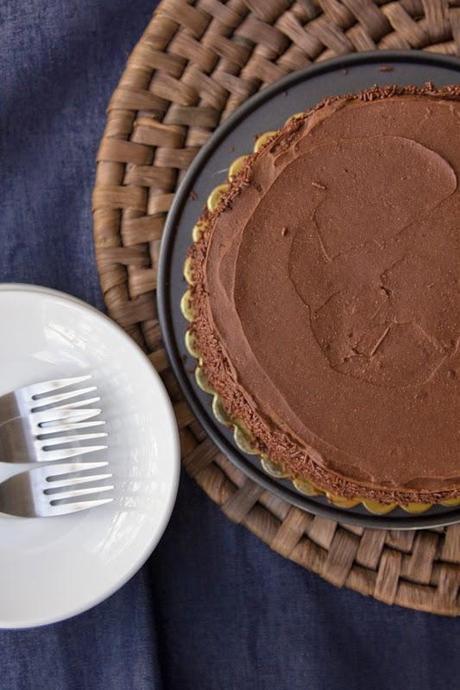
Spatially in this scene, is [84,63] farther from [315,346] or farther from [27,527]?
[27,527]

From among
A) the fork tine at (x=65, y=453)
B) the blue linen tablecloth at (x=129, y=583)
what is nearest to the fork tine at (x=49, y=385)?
the fork tine at (x=65, y=453)

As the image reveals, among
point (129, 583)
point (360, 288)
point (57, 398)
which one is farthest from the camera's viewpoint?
point (129, 583)

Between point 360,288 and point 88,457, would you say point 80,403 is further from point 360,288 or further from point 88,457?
point 360,288

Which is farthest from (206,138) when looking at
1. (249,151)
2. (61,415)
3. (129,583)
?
(129,583)

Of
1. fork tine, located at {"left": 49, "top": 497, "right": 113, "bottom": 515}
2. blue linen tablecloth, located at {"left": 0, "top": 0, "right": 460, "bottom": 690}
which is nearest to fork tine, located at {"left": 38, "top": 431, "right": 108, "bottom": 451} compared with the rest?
fork tine, located at {"left": 49, "top": 497, "right": 113, "bottom": 515}

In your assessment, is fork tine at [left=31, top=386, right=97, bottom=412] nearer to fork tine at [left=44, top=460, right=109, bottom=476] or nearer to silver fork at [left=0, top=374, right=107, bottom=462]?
silver fork at [left=0, top=374, right=107, bottom=462]

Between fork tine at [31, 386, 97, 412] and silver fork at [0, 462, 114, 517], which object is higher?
fork tine at [31, 386, 97, 412]
